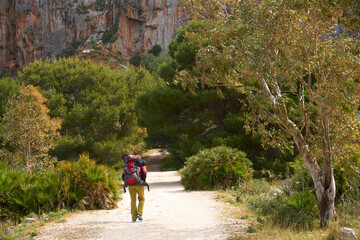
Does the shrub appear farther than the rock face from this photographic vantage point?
No

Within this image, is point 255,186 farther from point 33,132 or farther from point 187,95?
point 33,132

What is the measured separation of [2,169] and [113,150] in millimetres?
14805

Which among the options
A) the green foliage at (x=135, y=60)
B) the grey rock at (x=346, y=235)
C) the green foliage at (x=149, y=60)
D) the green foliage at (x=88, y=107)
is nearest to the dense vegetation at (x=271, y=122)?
the grey rock at (x=346, y=235)

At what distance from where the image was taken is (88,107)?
27.4 metres

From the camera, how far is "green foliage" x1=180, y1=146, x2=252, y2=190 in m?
13.9

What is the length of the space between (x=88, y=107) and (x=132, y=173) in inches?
782

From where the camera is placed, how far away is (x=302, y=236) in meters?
6.49

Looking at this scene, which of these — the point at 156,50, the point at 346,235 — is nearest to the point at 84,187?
the point at 346,235

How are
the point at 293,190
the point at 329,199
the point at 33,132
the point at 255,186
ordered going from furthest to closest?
the point at 33,132 → the point at 255,186 → the point at 293,190 → the point at 329,199

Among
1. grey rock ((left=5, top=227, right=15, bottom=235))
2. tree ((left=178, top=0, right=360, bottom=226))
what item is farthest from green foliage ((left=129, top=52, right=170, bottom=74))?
grey rock ((left=5, top=227, right=15, bottom=235))

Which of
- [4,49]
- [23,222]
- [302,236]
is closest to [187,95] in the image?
[23,222]

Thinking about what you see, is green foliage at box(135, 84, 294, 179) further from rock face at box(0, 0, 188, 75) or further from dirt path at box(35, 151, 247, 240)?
rock face at box(0, 0, 188, 75)

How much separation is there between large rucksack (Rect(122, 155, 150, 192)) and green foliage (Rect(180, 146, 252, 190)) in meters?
5.81

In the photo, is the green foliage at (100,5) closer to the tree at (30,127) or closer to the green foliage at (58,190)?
the tree at (30,127)
